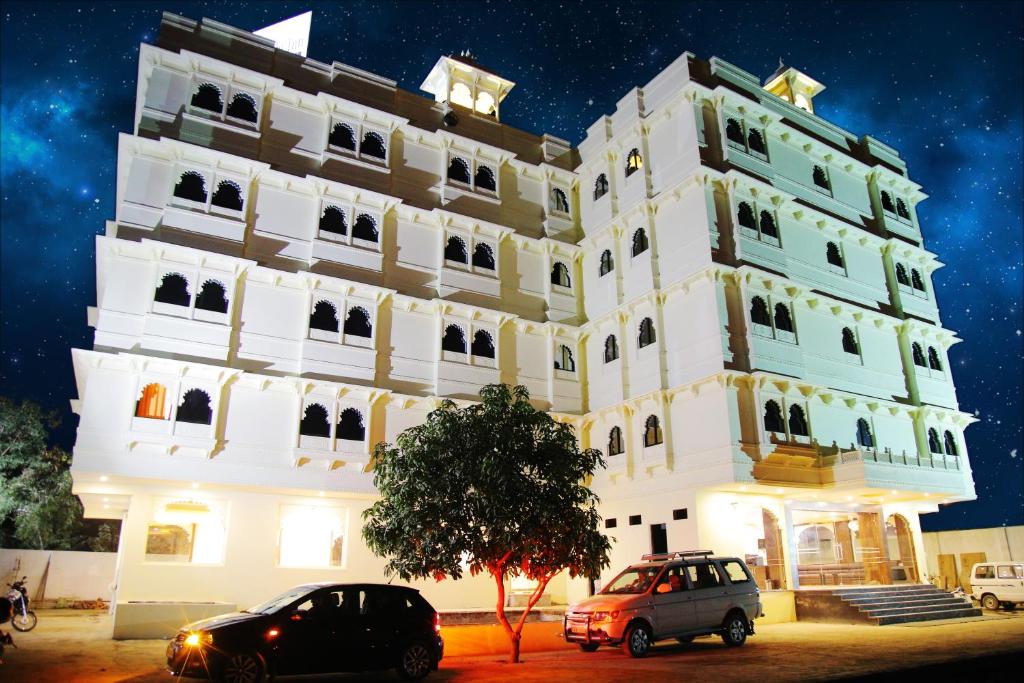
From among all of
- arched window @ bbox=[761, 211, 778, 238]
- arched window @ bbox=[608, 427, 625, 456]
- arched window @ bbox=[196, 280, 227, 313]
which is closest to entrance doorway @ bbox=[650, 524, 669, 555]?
arched window @ bbox=[608, 427, 625, 456]

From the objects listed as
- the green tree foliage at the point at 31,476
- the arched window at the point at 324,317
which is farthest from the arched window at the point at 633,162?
the green tree foliage at the point at 31,476

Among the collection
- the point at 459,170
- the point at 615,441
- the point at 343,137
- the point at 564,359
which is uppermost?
the point at 343,137

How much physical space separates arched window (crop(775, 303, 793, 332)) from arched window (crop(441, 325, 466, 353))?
10208mm

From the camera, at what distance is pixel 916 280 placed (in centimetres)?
2839

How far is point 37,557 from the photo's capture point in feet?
91.4

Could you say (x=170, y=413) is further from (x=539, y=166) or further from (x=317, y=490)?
(x=539, y=166)

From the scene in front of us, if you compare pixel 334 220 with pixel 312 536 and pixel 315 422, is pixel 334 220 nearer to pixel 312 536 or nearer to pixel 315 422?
pixel 315 422

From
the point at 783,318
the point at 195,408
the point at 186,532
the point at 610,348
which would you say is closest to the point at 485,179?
the point at 610,348

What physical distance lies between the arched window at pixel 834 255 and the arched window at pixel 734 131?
16.6 feet

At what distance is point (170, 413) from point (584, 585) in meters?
14.0

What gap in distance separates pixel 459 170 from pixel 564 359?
26.0 ft

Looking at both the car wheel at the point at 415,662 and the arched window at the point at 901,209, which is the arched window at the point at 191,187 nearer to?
the car wheel at the point at 415,662

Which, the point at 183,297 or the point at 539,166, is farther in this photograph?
the point at 539,166

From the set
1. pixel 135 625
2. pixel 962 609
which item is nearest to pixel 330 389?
pixel 135 625
